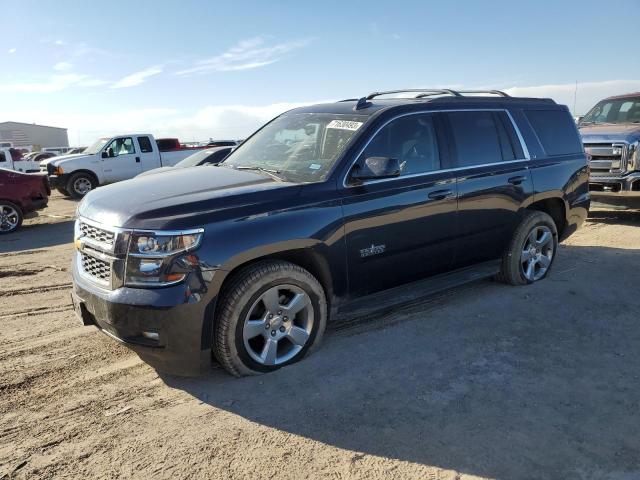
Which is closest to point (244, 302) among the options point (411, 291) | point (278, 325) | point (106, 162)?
point (278, 325)

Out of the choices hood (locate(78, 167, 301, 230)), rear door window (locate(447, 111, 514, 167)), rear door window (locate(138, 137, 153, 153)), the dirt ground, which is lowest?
the dirt ground

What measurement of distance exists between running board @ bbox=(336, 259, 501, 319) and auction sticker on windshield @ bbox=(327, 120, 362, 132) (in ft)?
4.56

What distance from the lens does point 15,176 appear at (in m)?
10.9

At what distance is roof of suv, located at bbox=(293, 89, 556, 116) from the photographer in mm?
4656

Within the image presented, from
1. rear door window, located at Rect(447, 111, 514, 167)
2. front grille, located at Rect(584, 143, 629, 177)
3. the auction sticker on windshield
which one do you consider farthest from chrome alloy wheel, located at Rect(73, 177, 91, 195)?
rear door window, located at Rect(447, 111, 514, 167)

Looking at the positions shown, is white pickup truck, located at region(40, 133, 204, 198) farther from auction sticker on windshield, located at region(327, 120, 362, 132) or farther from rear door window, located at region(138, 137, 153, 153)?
auction sticker on windshield, located at region(327, 120, 362, 132)

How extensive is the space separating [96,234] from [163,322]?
0.85 m

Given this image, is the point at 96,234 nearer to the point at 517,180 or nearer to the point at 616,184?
the point at 517,180

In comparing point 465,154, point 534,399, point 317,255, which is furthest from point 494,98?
point 534,399

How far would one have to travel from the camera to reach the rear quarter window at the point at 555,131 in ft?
18.9

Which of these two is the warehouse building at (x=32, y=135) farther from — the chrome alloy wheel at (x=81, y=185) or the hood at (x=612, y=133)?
the hood at (x=612, y=133)

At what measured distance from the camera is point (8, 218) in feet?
35.3

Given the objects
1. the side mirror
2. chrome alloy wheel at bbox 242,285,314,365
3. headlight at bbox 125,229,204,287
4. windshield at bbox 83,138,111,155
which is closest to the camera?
headlight at bbox 125,229,204,287

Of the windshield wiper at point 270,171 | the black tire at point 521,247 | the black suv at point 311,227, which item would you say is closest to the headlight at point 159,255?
the black suv at point 311,227
